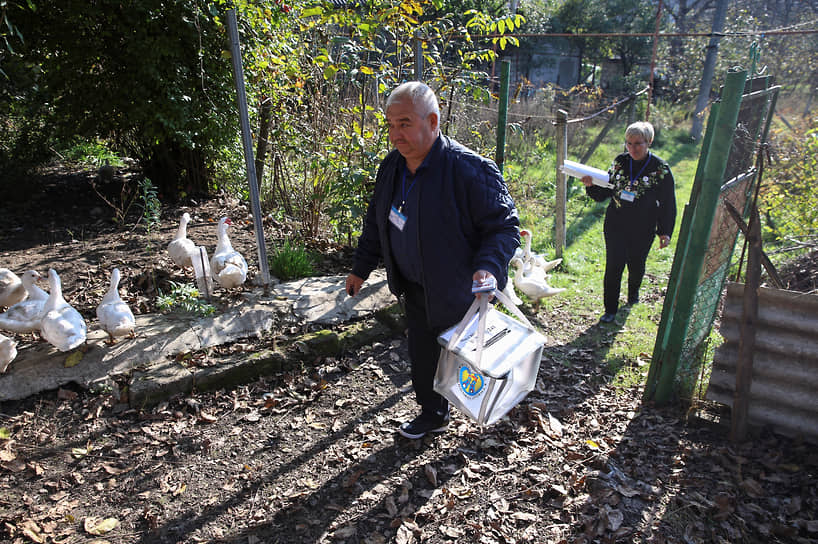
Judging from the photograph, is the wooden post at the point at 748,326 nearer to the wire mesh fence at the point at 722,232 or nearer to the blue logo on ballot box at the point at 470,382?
the wire mesh fence at the point at 722,232

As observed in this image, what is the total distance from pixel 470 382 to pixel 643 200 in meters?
2.98

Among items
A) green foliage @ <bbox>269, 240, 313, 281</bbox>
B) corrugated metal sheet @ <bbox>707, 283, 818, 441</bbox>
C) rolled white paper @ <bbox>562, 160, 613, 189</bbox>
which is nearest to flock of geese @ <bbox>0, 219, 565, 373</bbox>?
green foliage @ <bbox>269, 240, 313, 281</bbox>

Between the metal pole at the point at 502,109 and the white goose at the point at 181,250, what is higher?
the metal pole at the point at 502,109

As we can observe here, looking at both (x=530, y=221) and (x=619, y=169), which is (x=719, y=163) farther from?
(x=530, y=221)

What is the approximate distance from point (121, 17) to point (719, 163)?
512 cm

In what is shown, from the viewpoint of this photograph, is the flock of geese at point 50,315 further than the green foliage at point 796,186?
No

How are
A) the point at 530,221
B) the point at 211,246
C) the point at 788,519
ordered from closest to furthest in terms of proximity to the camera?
1. the point at 788,519
2. the point at 211,246
3. the point at 530,221

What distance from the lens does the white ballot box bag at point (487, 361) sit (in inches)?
90.0

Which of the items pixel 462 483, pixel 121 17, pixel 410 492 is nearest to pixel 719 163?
pixel 462 483

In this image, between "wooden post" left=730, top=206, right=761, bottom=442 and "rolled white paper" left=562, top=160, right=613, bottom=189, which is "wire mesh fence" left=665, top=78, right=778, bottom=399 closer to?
"wooden post" left=730, top=206, right=761, bottom=442

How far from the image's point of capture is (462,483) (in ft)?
9.20

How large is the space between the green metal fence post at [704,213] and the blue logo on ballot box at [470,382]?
1.50 metres

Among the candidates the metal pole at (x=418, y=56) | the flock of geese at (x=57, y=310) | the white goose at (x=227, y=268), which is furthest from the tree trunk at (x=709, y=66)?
the white goose at (x=227, y=268)

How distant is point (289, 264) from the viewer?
466 cm
